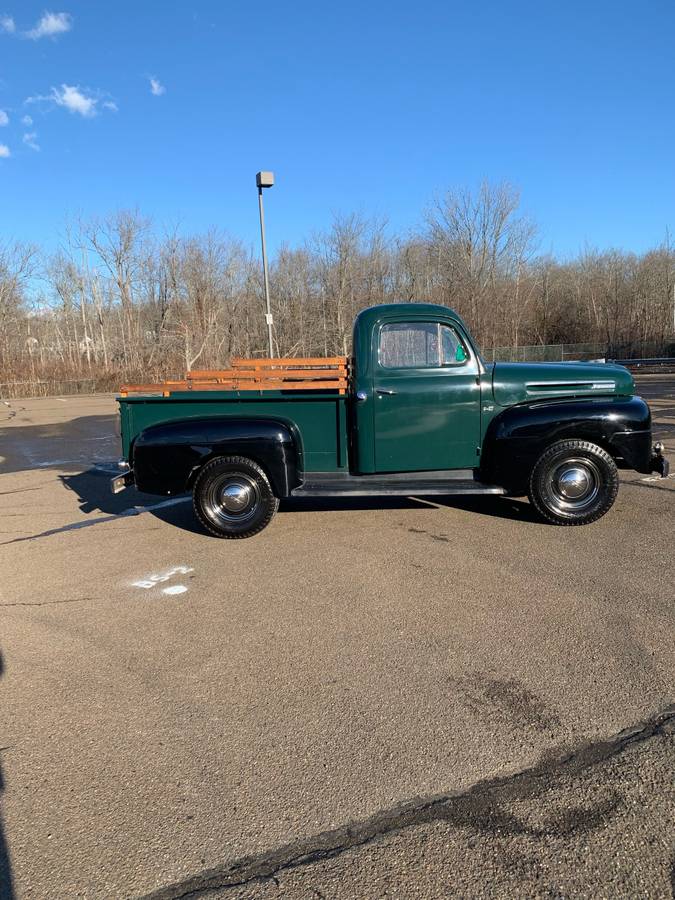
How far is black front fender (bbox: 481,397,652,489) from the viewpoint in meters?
5.56

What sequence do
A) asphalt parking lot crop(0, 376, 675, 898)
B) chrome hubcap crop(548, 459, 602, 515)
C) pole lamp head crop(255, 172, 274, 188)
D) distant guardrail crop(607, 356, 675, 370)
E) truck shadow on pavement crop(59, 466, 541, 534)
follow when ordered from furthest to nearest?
1. distant guardrail crop(607, 356, 675, 370)
2. pole lamp head crop(255, 172, 274, 188)
3. truck shadow on pavement crop(59, 466, 541, 534)
4. chrome hubcap crop(548, 459, 602, 515)
5. asphalt parking lot crop(0, 376, 675, 898)

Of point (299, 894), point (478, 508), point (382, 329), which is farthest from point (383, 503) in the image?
point (299, 894)

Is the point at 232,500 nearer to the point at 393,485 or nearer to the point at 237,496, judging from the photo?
the point at 237,496

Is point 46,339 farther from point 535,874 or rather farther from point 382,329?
point 535,874

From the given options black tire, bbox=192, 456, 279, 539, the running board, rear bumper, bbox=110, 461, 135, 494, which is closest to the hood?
the running board

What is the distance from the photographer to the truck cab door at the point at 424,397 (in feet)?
18.8

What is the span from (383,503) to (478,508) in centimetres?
111

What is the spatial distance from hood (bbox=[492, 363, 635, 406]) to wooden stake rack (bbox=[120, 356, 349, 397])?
5.28 feet

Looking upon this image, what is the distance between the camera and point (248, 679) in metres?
3.22

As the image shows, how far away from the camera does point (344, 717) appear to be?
9.32 ft

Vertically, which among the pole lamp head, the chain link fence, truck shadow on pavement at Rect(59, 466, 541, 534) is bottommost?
truck shadow on pavement at Rect(59, 466, 541, 534)

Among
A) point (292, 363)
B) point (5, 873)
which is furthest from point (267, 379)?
point (5, 873)

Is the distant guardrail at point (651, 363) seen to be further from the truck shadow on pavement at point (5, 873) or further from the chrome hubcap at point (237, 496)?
the truck shadow on pavement at point (5, 873)

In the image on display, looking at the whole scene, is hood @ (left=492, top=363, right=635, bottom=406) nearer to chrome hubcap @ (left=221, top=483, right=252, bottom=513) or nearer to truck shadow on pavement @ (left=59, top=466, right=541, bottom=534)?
truck shadow on pavement @ (left=59, top=466, right=541, bottom=534)
